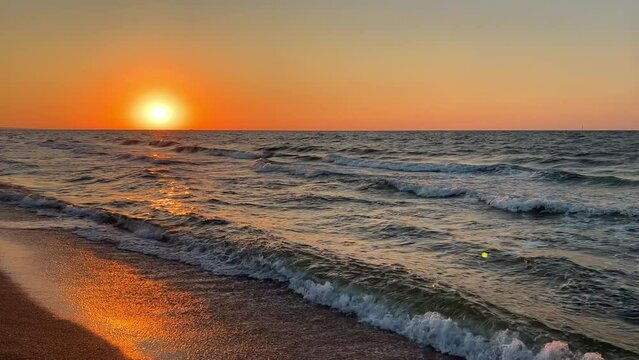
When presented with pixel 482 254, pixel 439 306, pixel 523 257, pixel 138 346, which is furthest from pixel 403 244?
pixel 138 346

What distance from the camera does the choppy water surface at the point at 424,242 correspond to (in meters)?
6.72

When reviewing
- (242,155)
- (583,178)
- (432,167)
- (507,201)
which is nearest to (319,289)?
(507,201)

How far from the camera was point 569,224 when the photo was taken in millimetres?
13898

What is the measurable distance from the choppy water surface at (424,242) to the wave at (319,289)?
0.02 m

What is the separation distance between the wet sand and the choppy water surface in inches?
20.5

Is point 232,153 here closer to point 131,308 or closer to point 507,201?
point 507,201

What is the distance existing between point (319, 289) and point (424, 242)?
4.05 m

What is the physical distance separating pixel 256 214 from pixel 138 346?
370 inches

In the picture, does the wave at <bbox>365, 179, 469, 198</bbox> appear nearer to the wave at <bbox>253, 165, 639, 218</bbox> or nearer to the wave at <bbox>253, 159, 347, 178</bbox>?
the wave at <bbox>253, 165, 639, 218</bbox>

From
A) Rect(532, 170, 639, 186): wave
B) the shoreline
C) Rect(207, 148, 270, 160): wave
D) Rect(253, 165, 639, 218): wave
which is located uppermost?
Rect(532, 170, 639, 186): wave

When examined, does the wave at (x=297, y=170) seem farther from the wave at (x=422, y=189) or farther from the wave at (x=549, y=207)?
the wave at (x=549, y=207)

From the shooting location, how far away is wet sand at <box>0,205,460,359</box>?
238 inches

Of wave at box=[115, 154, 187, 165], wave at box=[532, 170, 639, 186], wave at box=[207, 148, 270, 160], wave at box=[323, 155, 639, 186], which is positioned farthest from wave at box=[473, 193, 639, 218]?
wave at box=[207, 148, 270, 160]

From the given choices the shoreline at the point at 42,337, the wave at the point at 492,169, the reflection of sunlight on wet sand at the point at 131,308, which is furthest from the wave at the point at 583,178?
the shoreline at the point at 42,337
